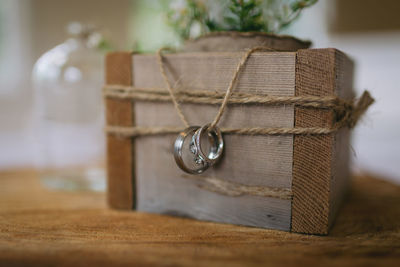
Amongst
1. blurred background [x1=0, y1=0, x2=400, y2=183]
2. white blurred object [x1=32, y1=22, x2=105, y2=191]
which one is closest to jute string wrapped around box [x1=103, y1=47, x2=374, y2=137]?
white blurred object [x1=32, y1=22, x2=105, y2=191]

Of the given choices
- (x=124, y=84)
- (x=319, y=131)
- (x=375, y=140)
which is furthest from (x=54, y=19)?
(x=375, y=140)

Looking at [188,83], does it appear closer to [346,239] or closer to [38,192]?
[346,239]

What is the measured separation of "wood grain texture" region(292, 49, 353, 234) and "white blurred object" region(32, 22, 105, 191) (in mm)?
527

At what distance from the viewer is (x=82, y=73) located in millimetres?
934

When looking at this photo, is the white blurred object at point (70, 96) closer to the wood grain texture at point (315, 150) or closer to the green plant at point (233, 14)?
the green plant at point (233, 14)

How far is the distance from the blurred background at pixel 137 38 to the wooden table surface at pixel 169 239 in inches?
43.6

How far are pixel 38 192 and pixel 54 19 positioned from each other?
1.40 meters

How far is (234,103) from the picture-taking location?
1.76 ft

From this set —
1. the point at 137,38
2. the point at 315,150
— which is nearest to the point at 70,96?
the point at 315,150

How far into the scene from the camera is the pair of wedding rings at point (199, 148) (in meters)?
0.50

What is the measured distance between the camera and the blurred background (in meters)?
1.75

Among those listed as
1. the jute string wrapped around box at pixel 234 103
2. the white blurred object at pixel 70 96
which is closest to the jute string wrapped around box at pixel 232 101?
the jute string wrapped around box at pixel 234 103

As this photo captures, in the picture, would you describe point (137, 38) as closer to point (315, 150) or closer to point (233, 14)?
point (233, 14)

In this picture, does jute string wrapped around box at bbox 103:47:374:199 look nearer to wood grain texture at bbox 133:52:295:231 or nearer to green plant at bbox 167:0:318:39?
wood grain texture at bbox 133:52:295:231
